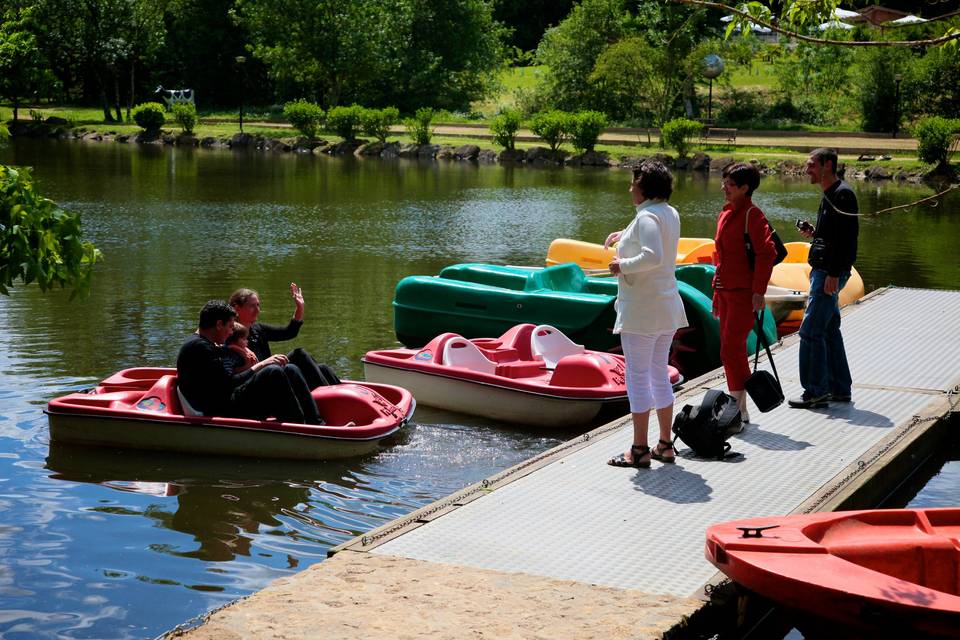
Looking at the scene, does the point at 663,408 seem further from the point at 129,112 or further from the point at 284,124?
the point at 129,112

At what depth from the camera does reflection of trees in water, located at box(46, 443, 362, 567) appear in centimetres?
781

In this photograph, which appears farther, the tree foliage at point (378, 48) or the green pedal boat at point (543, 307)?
the tree foliage at point (378, 48)

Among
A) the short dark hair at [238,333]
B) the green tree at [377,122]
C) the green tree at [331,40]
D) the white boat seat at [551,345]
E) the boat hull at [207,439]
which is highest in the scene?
the green tree at [331,40]

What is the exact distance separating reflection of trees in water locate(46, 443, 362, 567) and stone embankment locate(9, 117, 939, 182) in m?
32.4

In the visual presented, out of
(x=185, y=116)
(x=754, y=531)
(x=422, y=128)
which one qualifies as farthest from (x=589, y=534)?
(x=185, y=116)

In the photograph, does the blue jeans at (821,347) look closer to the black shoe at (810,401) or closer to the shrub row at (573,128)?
the black shoe at (810,401)

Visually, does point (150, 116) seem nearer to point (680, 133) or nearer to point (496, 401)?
point (680, 133)

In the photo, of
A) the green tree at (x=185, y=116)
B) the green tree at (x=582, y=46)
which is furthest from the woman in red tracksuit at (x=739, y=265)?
the green tree at (x=185, y=116)

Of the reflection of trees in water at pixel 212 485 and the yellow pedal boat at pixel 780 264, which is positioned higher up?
the yellow pedal boat at pixel 780 264

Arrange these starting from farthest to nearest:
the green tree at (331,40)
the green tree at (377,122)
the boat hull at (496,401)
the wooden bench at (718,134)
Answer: the green tree at (331,40) < the green tree at (377,122) < the wooden bench at (718,134) < the boat hull at (496,401)

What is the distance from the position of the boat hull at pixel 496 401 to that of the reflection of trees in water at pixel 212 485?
160 cm

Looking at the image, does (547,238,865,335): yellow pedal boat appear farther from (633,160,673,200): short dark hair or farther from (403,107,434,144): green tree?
(403,107,434,144): green tree

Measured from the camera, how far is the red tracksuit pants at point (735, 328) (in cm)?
830

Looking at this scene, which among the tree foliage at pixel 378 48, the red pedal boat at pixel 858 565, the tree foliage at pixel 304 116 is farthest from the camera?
the tree foliage at pixel 378 48
